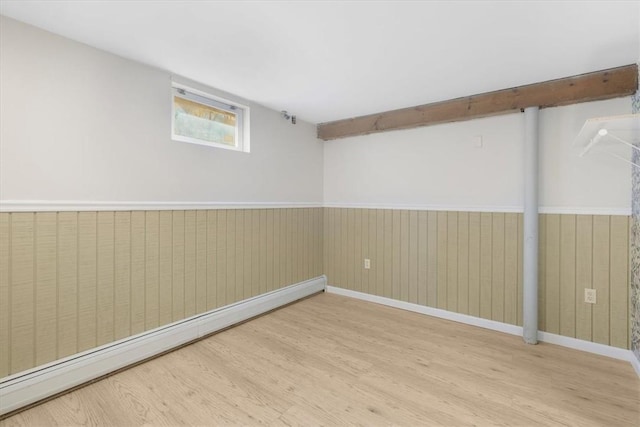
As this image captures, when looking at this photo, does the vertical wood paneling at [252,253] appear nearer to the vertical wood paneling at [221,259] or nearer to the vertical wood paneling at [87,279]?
the vertical wood paneling at [221,259]

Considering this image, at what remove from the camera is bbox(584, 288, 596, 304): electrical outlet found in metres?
2.35

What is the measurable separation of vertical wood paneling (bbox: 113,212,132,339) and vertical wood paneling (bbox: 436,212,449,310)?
2826mm

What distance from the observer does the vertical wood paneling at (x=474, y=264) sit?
2883 mm

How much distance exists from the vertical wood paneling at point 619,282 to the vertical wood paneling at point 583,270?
0.13 meters

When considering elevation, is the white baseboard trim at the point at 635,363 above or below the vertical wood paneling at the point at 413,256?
Answer: below

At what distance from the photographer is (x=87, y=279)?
1933mm

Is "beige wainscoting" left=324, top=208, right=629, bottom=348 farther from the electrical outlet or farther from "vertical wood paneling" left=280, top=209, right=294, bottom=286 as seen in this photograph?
"vertical wood paneling" left=280, top=209, right=294, bottom=286

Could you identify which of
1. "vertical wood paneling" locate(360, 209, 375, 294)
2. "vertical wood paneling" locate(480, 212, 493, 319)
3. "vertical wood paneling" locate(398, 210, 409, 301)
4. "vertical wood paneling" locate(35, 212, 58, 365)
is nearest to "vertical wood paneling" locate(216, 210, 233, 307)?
"vertical wood paneling" locate(35, 212, 58, 365)

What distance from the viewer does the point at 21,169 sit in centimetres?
169

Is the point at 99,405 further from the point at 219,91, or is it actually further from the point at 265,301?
the point at 219,91

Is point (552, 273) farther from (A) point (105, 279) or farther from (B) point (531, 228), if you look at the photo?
(A) point (105, 279)

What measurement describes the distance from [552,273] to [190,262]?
10.2 ft

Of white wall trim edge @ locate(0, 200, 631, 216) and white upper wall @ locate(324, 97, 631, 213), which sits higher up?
white upper wall @ locate(324, 97, 631, 213)

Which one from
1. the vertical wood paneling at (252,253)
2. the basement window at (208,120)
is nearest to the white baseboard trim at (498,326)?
the vertical wood paneling at (252,253)
